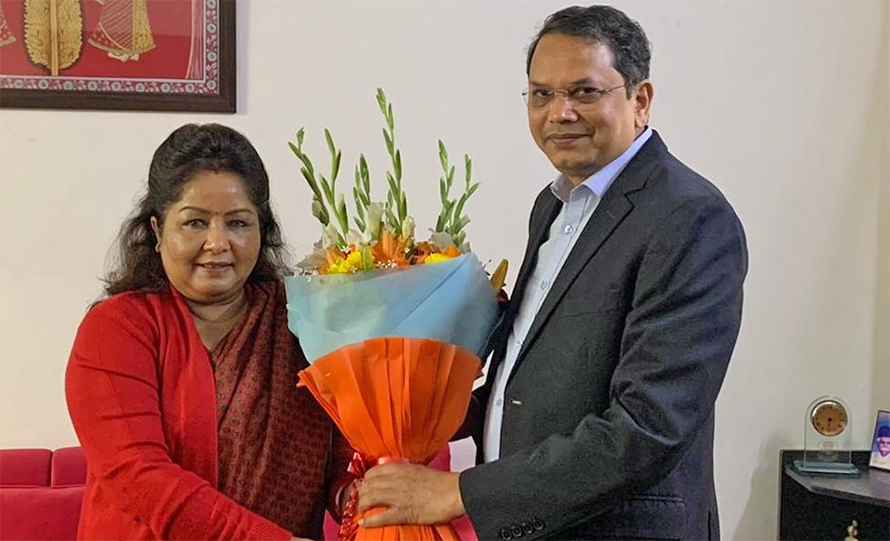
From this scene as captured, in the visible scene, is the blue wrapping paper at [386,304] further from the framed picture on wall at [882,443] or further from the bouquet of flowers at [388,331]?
the framed picture on wall at [882,443]

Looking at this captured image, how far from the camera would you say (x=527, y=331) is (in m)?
1.44

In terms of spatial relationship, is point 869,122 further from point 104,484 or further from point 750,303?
point 104,484

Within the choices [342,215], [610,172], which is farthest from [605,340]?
[342,215]

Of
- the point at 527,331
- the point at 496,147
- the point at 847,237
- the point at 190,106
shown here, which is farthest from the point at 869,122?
the point at 190,106

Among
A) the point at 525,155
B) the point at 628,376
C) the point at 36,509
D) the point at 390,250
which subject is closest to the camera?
the point at 628,376

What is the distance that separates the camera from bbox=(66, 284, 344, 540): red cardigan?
53.2 inches

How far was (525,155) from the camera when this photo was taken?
2.62 meters

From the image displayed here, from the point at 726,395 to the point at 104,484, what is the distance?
192 centimetres

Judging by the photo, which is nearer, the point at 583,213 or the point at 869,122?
the point at 583,213

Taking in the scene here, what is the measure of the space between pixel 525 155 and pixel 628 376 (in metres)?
1.44

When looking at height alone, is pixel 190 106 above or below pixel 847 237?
above

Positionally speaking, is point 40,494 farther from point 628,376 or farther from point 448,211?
point 628,376

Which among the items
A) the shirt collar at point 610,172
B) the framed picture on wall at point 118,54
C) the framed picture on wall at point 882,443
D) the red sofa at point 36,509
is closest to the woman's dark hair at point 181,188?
the shirt collar at point 610,172

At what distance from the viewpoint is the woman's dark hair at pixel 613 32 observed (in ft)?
4.60
